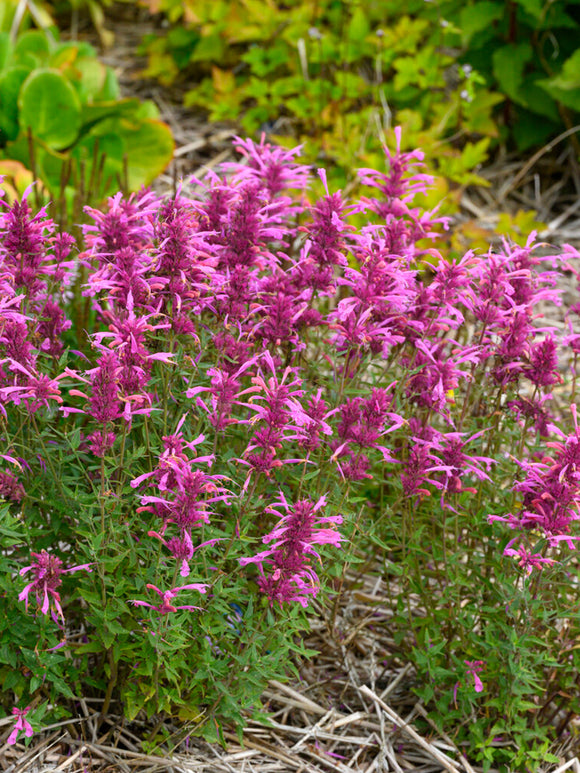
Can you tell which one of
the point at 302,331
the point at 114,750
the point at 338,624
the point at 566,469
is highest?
the point at 302,331

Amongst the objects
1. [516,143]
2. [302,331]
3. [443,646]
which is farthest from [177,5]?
[443,646]

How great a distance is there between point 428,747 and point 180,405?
124 cm

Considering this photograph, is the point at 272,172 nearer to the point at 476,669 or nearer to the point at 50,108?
the point at 476,669

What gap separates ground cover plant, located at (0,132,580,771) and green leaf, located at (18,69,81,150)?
2.50 meters

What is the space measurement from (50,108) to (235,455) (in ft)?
10.0

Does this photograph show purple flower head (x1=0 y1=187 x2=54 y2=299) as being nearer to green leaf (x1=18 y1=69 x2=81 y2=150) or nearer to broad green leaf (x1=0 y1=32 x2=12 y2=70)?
green leaf (x1=18 y1=69 x2=81 y2=150)

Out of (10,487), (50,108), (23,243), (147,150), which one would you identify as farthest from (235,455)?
(50,108)

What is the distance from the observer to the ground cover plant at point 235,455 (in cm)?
197

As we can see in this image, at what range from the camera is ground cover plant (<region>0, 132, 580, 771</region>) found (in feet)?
6.47

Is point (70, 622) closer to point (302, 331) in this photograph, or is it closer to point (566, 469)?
point (302, 331)

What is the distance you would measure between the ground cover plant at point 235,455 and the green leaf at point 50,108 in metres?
2.50

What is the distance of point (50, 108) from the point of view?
4.62 meters

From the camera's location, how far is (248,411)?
2.47 metres

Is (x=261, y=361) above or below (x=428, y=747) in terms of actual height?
above
